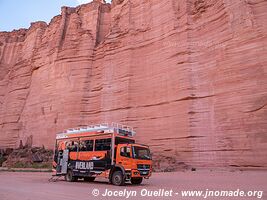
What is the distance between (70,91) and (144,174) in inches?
931

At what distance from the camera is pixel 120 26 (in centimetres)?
3519

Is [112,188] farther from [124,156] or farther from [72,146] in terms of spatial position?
[72,146]

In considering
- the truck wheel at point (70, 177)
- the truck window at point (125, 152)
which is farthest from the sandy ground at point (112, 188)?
the truck wheel at point (70, 177)

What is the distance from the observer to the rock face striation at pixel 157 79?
819 inches

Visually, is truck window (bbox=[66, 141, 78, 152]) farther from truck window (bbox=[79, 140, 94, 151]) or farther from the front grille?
the front grille

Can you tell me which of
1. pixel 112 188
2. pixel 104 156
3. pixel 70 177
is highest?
pixel 104 156

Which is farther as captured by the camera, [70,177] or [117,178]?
[70,177]

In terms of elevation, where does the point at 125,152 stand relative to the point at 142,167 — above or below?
above

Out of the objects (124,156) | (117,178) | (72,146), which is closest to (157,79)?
(72,146)

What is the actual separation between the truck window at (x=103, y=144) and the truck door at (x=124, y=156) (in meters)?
0.61

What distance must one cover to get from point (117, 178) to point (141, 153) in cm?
161

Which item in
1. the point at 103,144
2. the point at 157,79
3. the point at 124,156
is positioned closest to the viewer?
the point at 124,156

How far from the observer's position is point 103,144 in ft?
46.0

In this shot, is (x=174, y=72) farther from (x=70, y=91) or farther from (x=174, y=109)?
(x=70, y=91)
